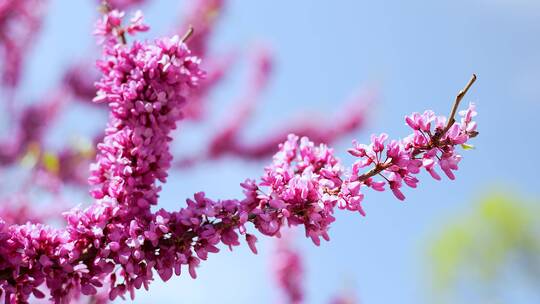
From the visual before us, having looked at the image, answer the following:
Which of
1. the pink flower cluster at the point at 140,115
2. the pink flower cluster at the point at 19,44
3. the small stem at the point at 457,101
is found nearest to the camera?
the small stem at the point at 457,101

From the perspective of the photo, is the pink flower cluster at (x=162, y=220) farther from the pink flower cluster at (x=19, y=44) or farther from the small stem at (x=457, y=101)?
the pink flower cluster at (x=19, y=44)

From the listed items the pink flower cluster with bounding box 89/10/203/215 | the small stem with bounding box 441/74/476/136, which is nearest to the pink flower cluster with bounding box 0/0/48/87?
the pink flower cluster with bounding box 89/10/203/215

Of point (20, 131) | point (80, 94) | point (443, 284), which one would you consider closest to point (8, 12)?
point (20, 131)

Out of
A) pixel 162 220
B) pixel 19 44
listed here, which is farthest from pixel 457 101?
pixel 19 44

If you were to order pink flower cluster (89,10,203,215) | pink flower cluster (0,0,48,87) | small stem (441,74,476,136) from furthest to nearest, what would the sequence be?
pink flower cluster (0,0,48,87) < pink flower cluster (89,10,203,215) < small stem (441,74,476,136)

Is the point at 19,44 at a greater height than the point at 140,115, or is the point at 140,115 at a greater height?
the point at 19,44

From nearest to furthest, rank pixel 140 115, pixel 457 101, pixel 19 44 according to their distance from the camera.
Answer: pixel 457 101 < pixel 140 115 < pixel 19 44

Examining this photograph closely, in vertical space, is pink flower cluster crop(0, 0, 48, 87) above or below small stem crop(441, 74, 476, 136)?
above

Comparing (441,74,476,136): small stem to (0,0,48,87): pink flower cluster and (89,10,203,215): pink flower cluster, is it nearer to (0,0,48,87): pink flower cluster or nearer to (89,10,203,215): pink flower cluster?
(89,10,203,215): pink flower cluster

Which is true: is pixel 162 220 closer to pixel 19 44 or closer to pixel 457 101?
pixel 457 101

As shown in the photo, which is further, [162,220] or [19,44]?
[19,44]

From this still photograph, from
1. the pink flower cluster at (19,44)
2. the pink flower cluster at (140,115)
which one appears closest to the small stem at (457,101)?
the pink flower cluster at (140,115)

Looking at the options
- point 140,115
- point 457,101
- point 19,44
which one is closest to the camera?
point 457,101

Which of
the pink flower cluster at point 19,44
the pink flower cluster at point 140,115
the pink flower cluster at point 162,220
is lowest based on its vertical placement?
the pink flower cluster at point 162,220
